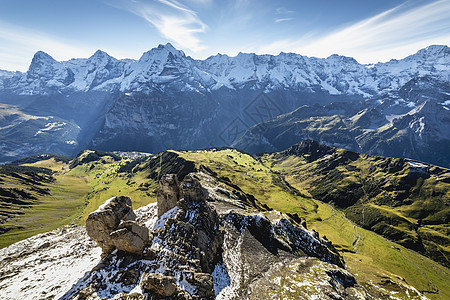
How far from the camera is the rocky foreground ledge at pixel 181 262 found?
40906 millimetres

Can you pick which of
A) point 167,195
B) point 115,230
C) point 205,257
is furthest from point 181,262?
point 167,195

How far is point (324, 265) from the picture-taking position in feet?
224

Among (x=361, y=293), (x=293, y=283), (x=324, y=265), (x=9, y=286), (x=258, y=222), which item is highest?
(x=9, y=286)

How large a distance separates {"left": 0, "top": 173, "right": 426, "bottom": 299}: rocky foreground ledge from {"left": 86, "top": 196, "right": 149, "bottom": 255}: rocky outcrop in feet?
0.68

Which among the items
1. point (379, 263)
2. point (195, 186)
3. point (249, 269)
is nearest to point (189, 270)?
point (249, 269)

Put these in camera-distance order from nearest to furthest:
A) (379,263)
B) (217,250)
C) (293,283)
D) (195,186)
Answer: (293,283), (217,250), (195,186), (379,263)

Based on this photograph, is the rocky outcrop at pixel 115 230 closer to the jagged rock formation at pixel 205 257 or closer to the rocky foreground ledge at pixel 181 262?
the rocky foreground ledge at pixel 181 262

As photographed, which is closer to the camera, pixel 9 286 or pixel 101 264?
pixel 101 264

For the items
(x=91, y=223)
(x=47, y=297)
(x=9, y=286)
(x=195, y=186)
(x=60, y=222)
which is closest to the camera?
(x=47, y=297)

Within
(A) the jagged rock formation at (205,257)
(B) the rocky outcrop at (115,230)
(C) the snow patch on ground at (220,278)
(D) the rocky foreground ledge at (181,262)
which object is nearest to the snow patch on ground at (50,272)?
(D) the rocky foreground ledge at (181,262)

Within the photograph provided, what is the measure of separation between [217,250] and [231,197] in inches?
2319

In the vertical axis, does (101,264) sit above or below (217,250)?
above

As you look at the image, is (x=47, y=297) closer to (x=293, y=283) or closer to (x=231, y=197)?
(x=293, y=283)

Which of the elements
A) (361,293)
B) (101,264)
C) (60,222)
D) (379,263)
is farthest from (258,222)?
(60,222)
